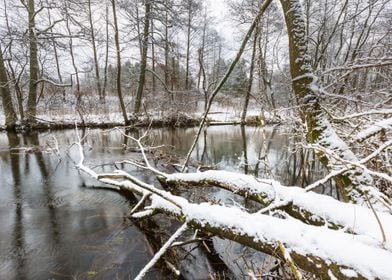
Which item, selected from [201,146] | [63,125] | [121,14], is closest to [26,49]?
[63,125]

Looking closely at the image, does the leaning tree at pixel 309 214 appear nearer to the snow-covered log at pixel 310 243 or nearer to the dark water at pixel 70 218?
the snow-covered log at pixel 310 243

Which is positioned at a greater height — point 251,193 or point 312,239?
point 312,239

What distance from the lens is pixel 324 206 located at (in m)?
2.05

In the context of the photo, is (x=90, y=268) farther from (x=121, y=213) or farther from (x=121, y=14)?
(x=121, y=14)

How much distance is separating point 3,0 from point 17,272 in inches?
612

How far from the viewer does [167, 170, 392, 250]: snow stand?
5.07ft

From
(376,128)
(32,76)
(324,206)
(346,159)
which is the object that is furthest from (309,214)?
→ (32,76)

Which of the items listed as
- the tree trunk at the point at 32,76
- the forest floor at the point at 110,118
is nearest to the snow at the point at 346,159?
the forest floor at the point at 110,118

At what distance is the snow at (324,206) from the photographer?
1.55m

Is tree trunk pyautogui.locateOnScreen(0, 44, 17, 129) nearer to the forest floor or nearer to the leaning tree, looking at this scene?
the forest floor

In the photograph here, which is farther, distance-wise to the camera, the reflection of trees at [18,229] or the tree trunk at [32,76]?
the tree trunk at [32,76]

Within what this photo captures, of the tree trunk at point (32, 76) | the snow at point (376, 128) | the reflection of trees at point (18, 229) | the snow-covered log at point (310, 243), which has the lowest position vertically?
the reflection of trees at point (18, 229)

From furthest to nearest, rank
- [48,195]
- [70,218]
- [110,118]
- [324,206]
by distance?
[110,118] → [48,195] → [70,218] → [324,206]

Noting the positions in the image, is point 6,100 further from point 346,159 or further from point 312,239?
point 312,239
